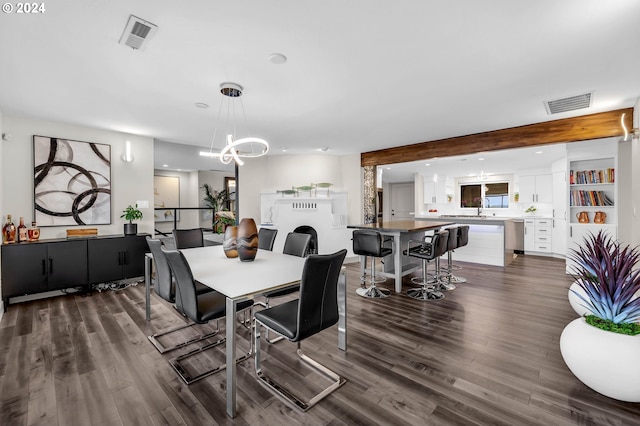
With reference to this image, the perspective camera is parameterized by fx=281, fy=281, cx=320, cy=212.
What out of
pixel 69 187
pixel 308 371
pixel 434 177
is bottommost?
pixel 308 371

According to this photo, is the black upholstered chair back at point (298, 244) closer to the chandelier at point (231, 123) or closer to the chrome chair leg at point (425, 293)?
the chandelier at point (231, 123)

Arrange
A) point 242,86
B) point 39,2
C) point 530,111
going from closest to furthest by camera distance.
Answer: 1. point 39,2
2. point 242,86
3. point 530,111

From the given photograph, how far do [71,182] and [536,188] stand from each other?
9.95 meters

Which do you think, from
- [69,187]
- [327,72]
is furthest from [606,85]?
[69,187]

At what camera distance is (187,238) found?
13.0 ft

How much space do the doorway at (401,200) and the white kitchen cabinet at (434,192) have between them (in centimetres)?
177

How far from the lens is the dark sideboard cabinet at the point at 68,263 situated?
140 inches

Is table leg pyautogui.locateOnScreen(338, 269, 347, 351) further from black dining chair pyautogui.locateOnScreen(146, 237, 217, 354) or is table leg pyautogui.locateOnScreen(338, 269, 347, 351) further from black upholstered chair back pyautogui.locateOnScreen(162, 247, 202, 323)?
black dining chair pyautogui.locateOnScreen(146, 237, 217, 354)

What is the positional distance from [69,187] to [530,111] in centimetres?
660

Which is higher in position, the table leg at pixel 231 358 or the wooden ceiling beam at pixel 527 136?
the wooden ceiling beam at pixel 527 136

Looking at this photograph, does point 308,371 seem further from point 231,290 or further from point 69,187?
point 69,187

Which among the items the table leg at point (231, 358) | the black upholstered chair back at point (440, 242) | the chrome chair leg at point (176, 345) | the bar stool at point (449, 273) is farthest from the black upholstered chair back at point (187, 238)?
the bar stool at point (449, 273)

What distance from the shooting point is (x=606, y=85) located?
2.93 metres

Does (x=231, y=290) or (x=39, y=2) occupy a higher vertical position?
(x=39, y=2)
